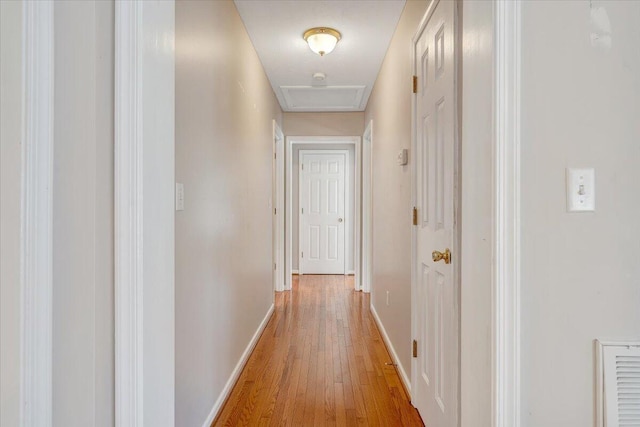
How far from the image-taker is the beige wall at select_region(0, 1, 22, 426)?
66cm

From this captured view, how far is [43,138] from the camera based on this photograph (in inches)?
26.9

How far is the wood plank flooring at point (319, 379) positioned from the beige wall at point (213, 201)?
202 mm

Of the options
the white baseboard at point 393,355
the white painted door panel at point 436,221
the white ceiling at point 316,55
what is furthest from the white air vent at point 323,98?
the white baseboard at point 393,355

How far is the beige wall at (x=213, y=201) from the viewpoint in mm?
1448

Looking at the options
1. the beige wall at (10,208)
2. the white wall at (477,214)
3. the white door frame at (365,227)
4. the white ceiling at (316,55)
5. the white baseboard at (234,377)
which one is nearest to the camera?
the beige wall at (10,208)

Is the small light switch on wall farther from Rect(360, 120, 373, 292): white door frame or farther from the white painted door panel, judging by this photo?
Rect(360, 120, 373, 292): white door frame

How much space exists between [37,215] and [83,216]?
88 mm

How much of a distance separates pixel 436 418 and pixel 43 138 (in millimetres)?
1765

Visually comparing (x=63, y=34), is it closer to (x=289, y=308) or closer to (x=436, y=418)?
(x=436, y=418)
